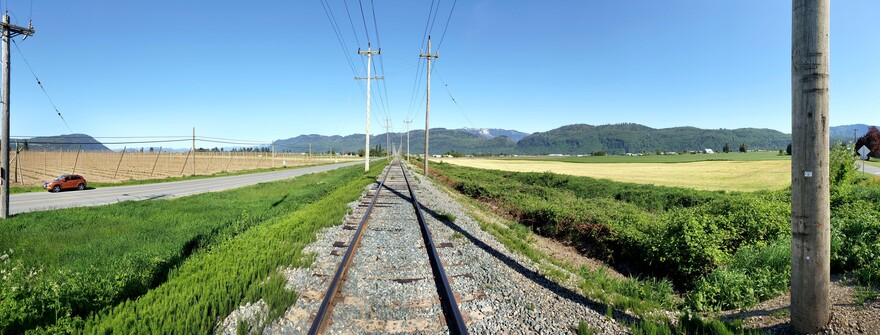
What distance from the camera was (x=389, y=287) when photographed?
17.1 feet

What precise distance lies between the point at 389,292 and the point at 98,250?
24.0 feet

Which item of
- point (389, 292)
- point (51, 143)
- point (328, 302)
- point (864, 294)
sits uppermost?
point (51, 143)

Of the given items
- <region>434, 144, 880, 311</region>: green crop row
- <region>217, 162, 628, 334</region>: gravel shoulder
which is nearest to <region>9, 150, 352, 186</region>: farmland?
<region>217, 162, 628, 334</region>: gravel shoulder

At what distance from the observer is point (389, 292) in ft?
16.5

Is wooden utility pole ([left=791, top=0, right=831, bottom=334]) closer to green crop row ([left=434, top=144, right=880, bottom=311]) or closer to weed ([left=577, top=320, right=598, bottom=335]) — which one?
green crop row ([left=434, top=144, right=880, bottom=311])

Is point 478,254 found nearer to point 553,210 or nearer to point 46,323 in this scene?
point 46,323

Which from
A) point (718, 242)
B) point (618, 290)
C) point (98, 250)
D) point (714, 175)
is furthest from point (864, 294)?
point (714, 175)

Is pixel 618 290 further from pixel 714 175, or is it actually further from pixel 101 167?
pixel 101 167

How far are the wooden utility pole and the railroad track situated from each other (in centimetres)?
317

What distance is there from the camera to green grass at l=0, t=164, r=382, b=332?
4.55m

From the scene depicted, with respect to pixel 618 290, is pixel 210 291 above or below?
above

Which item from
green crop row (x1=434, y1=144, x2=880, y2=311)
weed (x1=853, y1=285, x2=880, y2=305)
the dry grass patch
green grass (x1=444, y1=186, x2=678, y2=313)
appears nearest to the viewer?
weed (x1=853, y1=285, x2=880, y2=305)

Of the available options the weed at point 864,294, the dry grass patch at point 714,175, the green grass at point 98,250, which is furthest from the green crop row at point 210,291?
the dry grass patch at point 714,175

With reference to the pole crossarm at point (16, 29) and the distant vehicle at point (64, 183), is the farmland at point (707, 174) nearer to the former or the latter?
the pole crossarm at point (16, 29)
